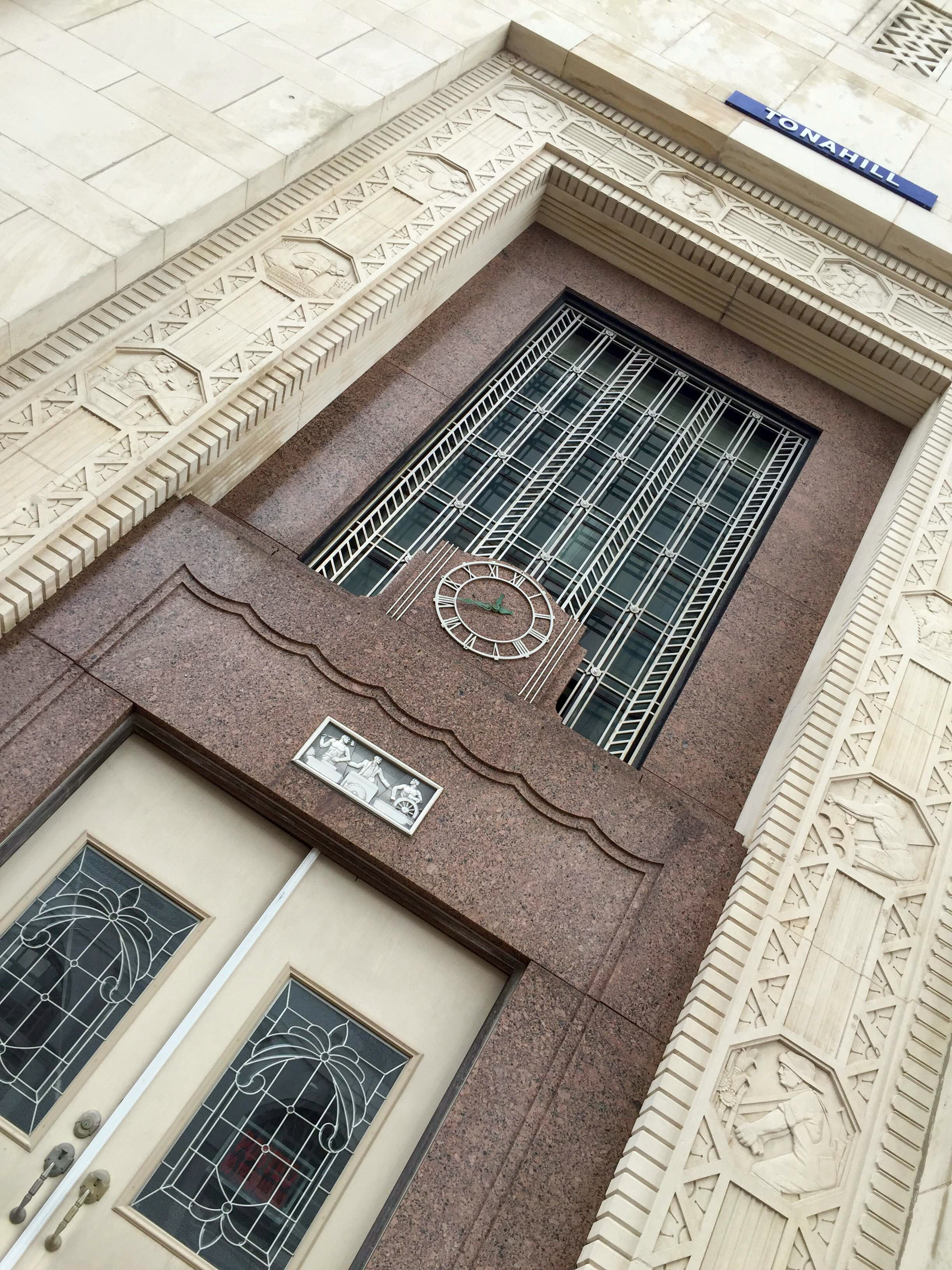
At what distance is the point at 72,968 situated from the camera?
4.23 m

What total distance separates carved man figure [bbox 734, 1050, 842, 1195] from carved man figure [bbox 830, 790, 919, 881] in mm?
1004

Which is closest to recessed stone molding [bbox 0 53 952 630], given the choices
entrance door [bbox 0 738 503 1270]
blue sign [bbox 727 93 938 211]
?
blue sign [bbox 727 93 938 211]

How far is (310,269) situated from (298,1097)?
4390 millimetres

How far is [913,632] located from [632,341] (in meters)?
3.21

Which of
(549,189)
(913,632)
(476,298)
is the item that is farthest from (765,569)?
(549,189)

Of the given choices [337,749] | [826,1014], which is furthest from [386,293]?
[826,1014]

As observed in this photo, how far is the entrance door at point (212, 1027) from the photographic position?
3.88 m

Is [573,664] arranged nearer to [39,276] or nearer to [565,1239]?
[565,1239]

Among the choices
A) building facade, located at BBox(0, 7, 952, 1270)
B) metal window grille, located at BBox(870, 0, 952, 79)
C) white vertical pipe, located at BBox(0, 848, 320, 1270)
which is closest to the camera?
white vertical pipe, located at BBox(0, 848, 320, 1270)

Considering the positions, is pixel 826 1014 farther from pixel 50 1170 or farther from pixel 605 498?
pixel 605 498

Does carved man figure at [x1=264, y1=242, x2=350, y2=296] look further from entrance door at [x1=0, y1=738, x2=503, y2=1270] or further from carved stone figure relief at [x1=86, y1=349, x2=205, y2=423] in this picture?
entrance door at [x1=0, y1=738, x2=503, y2=1270]

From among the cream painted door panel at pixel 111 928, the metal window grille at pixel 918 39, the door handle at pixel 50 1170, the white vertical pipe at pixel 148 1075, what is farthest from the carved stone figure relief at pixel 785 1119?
the metal window grille at pixel 918 39

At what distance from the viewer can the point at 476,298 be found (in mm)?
7320

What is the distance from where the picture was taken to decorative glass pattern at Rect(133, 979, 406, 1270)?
3879 millimetres
